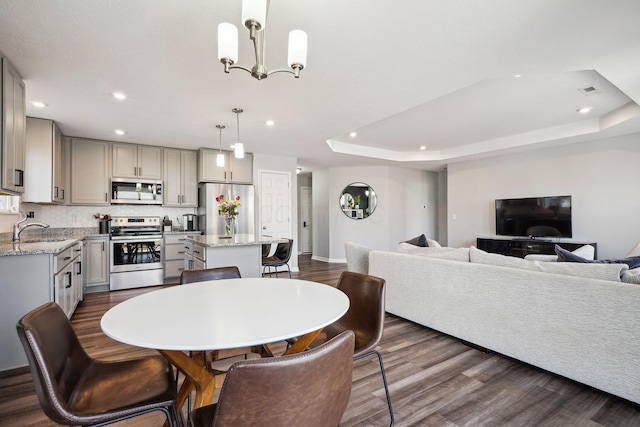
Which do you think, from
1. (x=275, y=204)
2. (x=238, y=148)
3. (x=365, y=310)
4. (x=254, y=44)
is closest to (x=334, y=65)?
(x=254, y=44)

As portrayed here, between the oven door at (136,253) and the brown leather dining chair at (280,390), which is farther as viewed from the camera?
the oven door at (136,253)

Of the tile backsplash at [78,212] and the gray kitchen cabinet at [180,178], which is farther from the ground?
the gray kitchen cabinet at [180,178]

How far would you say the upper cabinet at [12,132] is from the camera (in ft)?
7.39

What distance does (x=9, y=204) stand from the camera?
A: 3541 mm

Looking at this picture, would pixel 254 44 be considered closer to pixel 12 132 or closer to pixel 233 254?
pixel 233 254

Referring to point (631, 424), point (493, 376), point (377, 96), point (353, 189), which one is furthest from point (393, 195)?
point (631, 424)

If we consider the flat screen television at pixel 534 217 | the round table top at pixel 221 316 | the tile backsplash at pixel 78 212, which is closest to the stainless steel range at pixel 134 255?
the tile backsplash at pixel 78 212

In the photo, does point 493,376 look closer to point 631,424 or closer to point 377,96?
point 631,424

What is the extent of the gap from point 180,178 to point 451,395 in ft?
16.9

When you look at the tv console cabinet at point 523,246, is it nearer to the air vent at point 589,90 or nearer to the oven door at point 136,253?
the air vent at point 589,90

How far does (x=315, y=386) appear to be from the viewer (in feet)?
2.59

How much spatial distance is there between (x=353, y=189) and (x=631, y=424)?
599 centimetres

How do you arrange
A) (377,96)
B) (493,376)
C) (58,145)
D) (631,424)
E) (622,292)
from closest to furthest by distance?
(631,424), (622,292), (493,376), (377,96), (58,145)

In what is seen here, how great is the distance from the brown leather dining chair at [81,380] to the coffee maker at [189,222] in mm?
4184
